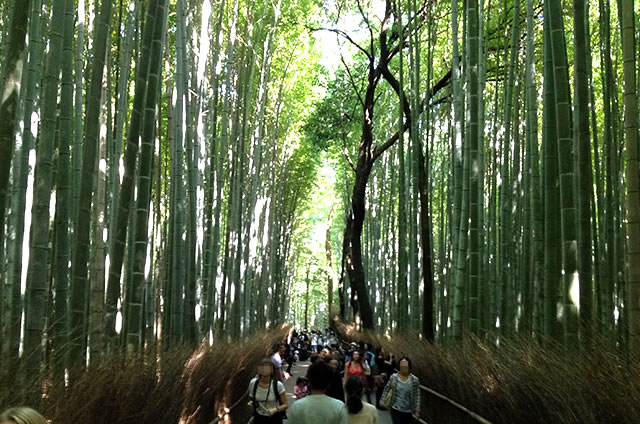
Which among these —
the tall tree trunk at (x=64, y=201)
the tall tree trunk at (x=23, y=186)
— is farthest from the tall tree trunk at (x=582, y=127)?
the tall tree trunk at (x=23, y=186)

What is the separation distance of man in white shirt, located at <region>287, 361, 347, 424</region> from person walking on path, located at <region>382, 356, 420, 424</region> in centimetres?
248

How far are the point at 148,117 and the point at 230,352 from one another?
300 cm

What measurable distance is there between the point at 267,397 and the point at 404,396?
1.29m

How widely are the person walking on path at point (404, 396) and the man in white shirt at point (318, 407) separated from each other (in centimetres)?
248

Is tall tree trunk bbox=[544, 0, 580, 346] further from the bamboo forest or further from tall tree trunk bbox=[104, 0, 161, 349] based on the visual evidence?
tall tree trunk bbox=[104, 0, 161, 349]

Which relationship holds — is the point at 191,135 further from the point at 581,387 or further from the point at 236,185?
the point at 581,387

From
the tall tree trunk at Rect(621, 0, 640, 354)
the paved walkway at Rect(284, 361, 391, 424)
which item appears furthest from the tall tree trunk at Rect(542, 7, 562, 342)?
the paved walkway at Rect(284, 361, 391, 424)

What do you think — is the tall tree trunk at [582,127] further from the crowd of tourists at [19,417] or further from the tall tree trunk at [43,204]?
the crowd of tourists at [19,417]

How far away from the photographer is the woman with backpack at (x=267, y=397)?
4.52 m

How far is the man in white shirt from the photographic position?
2.92 meters

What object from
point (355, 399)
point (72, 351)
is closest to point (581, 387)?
point (355, 399)

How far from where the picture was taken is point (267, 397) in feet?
15.0

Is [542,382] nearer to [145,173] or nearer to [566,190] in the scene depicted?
[566,190]

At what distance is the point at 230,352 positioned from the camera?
672cm
